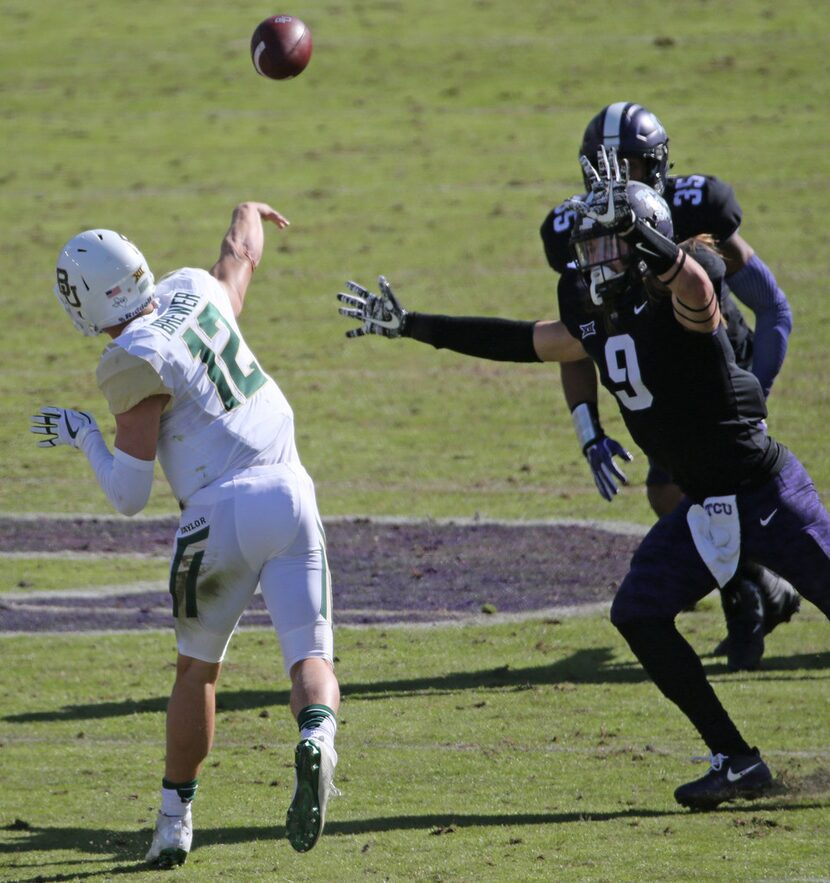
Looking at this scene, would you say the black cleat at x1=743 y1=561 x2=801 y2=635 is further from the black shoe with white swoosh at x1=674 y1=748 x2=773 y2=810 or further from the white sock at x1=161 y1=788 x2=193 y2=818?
the white sock at x1=161 y1=788 x2=193 y2=818

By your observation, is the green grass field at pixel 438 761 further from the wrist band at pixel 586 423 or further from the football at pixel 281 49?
the football at pixel 281 49

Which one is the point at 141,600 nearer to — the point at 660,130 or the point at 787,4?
the point at 660,130

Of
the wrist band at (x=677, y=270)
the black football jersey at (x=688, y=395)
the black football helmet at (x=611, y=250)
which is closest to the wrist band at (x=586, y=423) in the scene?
the black football jersey at (x=688, y=395)

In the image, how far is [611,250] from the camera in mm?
5227

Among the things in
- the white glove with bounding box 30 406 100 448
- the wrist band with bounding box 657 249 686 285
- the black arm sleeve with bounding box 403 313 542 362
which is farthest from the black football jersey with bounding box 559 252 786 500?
the white glove with bounding box 30 406 100 448

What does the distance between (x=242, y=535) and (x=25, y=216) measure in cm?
1395

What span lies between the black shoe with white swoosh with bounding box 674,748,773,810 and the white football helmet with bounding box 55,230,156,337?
2.19 meters

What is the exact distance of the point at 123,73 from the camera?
23.8 m

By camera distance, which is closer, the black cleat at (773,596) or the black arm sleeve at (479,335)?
the black arm sleeve at (479,335)

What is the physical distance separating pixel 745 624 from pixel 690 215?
1.64 meters

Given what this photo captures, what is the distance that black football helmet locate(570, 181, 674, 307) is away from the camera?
5.21 metres

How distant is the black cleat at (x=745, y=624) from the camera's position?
709 centimetres

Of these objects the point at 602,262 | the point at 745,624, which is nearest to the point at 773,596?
the point at 745,624

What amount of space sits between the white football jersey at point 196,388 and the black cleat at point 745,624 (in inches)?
101
